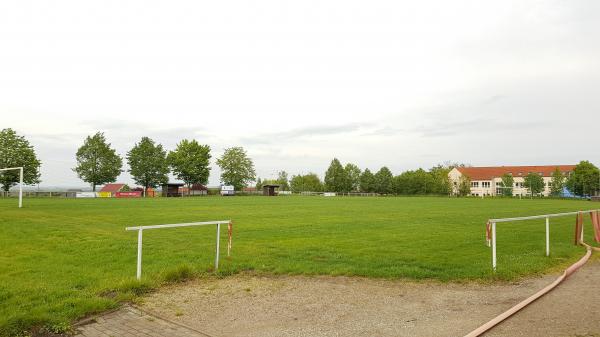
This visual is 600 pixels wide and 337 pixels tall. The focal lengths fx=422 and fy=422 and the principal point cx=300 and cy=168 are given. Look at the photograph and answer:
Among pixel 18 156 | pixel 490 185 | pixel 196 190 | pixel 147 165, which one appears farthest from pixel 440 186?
pixel 18 156

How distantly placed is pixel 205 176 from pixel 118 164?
19190mm

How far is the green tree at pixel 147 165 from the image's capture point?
95.5m

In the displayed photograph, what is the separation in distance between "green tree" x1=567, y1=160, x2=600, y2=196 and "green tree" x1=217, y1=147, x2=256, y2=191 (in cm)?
8270

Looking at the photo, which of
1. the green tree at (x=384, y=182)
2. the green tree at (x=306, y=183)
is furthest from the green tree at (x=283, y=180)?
the green tree at (x=384, y=182)

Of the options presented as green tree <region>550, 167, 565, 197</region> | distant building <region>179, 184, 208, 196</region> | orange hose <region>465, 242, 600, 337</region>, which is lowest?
orange hose <region>465, 242, 600, 337</region>

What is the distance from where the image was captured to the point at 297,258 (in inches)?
466

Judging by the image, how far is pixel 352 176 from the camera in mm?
128500

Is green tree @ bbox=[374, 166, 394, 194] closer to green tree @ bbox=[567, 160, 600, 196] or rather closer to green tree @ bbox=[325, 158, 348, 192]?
green tree @ bbox=[325, 158, 348, 192]

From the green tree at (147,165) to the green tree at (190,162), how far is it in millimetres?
2341

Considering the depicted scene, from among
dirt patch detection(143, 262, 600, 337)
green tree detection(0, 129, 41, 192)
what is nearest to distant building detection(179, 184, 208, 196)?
green tree detection(0, 129, 41, 192)

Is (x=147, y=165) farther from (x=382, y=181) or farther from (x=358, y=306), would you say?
(x=358, y=306)

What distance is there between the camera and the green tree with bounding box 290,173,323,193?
140225mm

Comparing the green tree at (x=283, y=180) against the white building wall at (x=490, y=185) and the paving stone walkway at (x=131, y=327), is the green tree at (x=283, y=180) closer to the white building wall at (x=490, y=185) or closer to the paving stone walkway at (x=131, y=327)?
the white building wall at (x=490, y=185)

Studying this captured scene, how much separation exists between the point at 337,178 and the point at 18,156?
80922 millimetres
